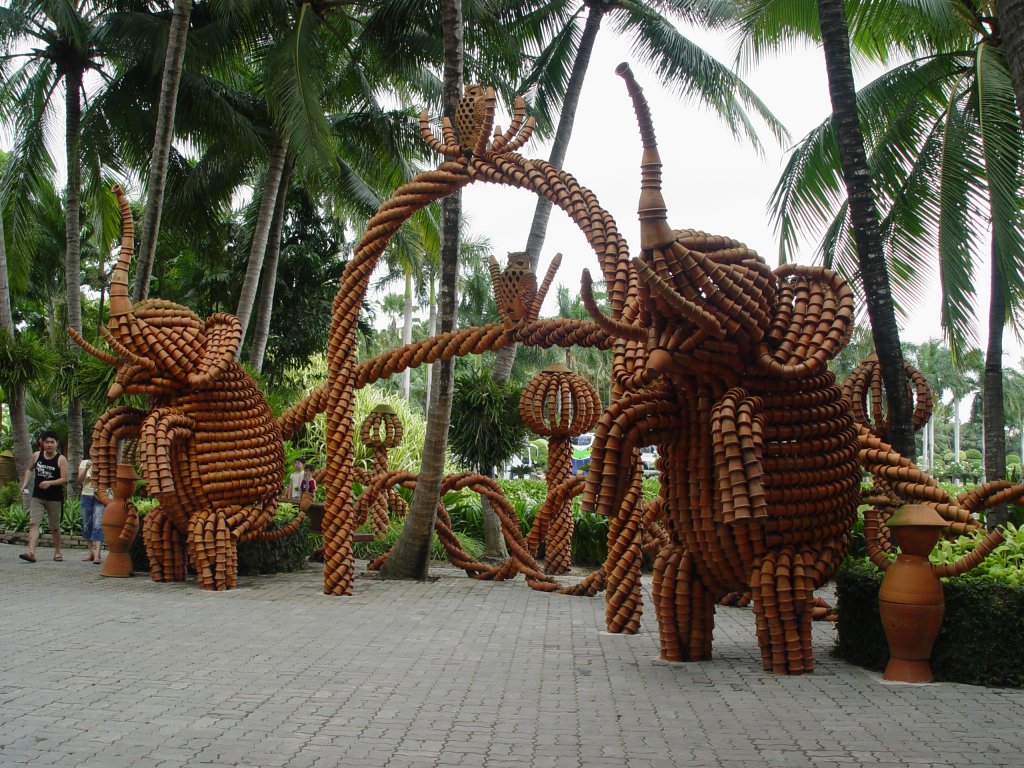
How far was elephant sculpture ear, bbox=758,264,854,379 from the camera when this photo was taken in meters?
5.55

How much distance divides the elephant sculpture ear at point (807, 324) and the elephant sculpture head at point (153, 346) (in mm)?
5567

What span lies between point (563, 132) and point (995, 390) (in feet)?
22.7

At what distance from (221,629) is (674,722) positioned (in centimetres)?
386

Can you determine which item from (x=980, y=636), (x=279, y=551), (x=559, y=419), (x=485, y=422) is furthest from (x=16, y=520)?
(x=980, y=636)

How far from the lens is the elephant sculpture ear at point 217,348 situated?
8.97 m

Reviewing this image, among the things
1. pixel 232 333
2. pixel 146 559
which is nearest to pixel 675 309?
pixel 232 333

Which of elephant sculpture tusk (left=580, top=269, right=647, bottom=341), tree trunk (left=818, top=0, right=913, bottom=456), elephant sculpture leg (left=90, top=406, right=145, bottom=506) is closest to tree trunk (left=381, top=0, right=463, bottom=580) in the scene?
elephant sculpture leg (left=90, top=406, right=145, bottom=506)

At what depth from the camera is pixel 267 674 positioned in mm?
5539

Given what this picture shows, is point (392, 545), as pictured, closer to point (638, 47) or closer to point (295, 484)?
point (295, 484)

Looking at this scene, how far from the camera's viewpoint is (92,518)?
1177 centimetres

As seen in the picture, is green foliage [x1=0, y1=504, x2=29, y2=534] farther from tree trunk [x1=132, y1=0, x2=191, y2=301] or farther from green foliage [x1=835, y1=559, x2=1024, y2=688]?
green foliage [x1=835, y1=559, x2=1024, y2=688]

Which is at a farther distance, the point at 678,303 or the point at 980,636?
the point at 980,636

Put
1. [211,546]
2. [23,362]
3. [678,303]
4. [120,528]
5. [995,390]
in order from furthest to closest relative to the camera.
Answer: [23,362] → [120,528] → [995,390] → [211,546] → [678,303]

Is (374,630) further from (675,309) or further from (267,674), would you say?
(675,309)
